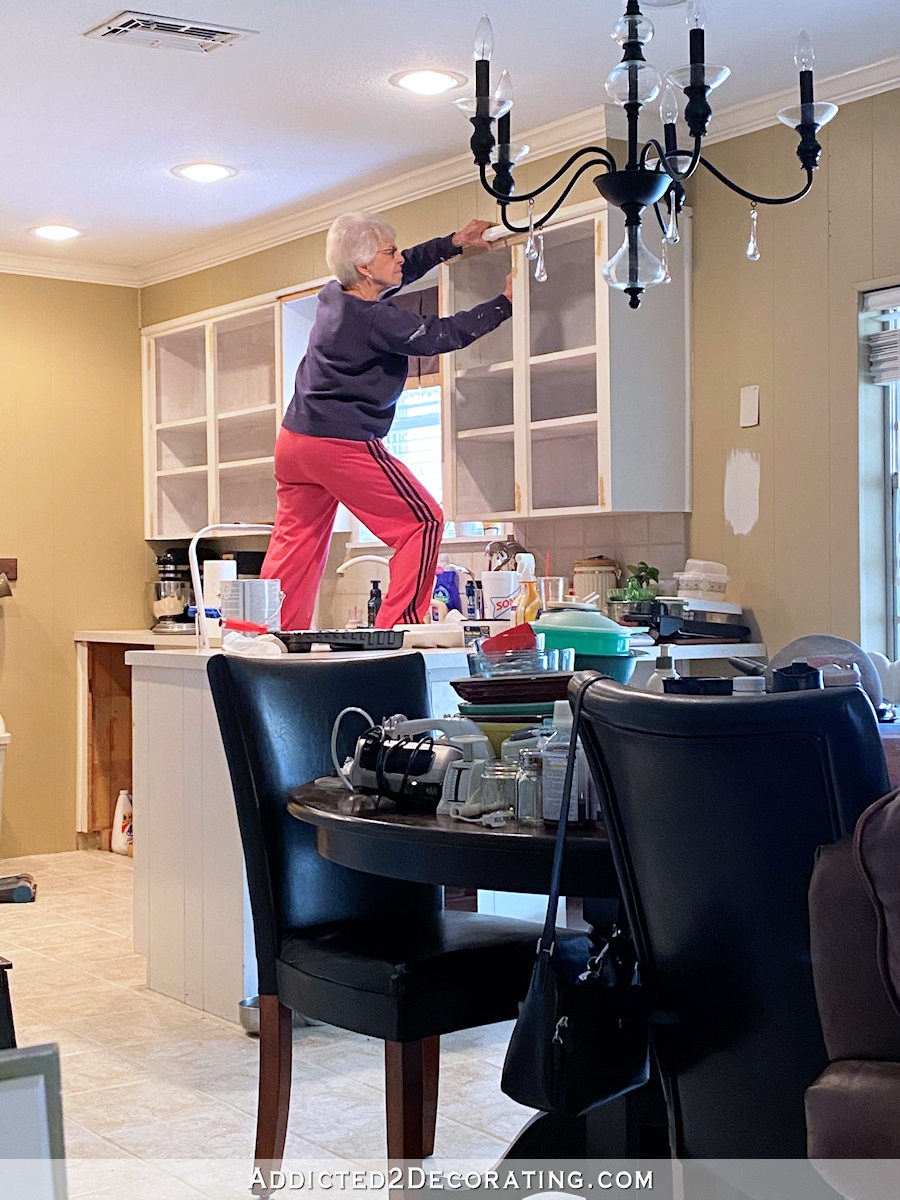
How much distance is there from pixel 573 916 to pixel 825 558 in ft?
4.49

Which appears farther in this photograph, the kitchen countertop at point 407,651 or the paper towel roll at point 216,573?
the paper towel roll at point 216,573

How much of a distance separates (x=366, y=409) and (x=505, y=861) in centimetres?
250

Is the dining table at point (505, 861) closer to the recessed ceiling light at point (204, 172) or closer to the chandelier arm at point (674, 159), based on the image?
the chandelier arm at point (674, 159)

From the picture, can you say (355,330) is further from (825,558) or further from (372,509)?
(825,558)

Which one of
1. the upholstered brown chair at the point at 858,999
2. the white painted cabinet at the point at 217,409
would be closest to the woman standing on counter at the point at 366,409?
the white painted cabinet at the point at 217,409

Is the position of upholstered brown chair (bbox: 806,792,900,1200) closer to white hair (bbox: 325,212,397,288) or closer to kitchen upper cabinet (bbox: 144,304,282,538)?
white hair (bbox: 325,212,397,288)

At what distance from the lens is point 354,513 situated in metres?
4.10

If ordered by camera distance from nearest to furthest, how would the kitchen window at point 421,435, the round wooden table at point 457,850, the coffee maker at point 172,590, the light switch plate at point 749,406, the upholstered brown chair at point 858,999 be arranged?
the upholstered brown chair at point 858,999 < the round wooden table at point 457,850 < the light switch plate at point 749,406 < the kitchen window at point 421,435 < the coffee maker at point 172,590

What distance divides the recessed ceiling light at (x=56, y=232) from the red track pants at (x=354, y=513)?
2171 mm

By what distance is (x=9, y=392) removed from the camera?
20.2 ft

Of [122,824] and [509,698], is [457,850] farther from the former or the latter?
[122,824]

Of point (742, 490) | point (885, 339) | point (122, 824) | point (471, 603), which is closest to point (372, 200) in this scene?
point (471, 603)

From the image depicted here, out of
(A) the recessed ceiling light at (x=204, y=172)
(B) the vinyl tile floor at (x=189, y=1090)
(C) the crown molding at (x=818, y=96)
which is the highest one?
(A) the recessed ceiling light at (x=204, y=172)

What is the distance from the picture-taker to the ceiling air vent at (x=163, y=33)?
354cm
